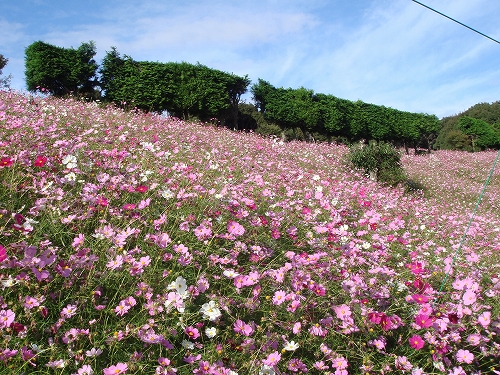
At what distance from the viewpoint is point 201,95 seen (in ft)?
54.7

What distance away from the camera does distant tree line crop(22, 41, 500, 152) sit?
48.3 feet

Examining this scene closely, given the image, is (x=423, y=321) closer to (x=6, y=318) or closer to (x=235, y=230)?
(x=235, y=230)

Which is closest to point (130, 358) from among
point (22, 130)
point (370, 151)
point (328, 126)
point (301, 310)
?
point (301, 310)

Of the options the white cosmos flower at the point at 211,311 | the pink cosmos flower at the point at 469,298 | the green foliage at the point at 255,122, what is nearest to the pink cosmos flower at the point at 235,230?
the white cosmos flower at the point at 211,311

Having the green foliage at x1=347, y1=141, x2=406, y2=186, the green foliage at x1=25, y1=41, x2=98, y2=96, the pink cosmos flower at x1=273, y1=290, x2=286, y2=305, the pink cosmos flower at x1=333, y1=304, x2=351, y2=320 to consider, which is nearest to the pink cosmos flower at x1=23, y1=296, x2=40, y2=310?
the pink cosmos flower at x1=273, y1=290, x2=286, y2=305

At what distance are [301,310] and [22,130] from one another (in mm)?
3089

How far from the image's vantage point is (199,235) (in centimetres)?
228

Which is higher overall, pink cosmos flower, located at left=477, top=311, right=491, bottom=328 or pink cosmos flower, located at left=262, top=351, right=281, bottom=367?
pink cosmos flower, located at left=477, top=311, right=491, bottom=328

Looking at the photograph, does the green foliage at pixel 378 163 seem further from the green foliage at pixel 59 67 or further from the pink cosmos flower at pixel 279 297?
the green foliage at pixel 59 67

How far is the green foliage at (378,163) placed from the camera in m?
10.2

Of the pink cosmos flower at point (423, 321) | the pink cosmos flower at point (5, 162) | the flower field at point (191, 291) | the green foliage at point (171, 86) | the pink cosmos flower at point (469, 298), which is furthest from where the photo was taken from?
the green foliage at point (171, 86)

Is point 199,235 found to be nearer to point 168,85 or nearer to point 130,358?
point 130,358

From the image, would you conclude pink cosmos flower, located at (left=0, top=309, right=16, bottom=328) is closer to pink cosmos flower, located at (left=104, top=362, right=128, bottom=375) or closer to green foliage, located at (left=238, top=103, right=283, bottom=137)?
pink cosmos flower, located at (left=104, top=362, right=128, bottom=375)

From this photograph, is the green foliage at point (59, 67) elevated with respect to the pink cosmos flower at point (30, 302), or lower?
elevated
